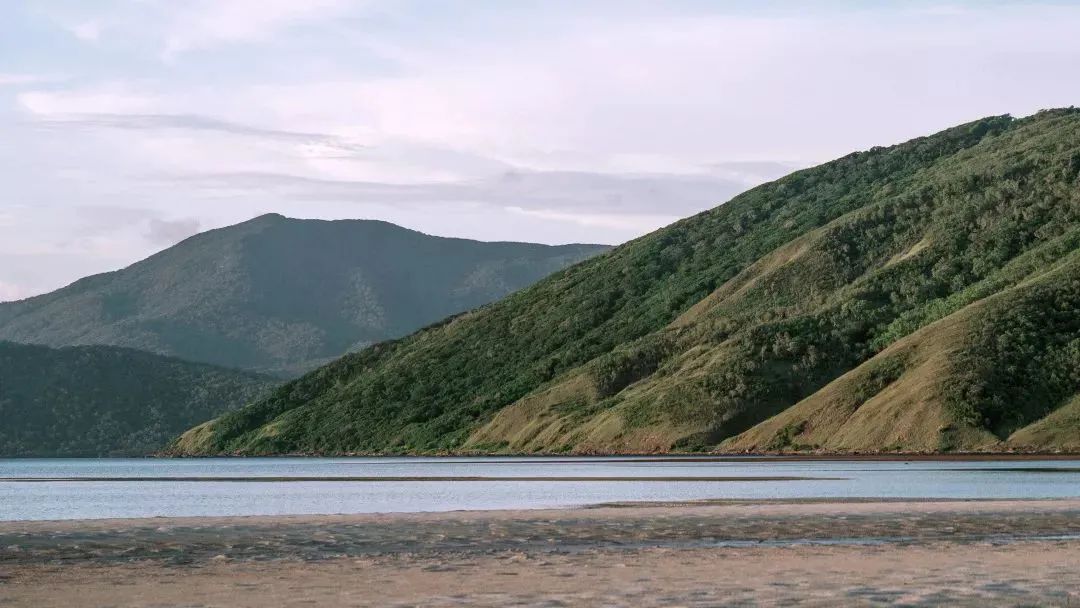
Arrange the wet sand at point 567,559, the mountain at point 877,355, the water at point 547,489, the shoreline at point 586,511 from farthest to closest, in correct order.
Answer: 1. the mountain at point 877,355
2. the water at point 547,489
3. the shoreline at point 586,511
4. the wet sand at point 567,559

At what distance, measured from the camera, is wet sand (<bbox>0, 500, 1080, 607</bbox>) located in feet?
79.9

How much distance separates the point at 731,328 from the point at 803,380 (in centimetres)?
2503

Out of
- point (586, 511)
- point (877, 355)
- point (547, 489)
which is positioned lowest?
point (547, 489)

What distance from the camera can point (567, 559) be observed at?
31328mm

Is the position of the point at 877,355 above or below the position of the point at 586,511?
above

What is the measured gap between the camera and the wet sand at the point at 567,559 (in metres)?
24.3

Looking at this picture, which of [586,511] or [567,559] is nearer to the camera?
[567,559]

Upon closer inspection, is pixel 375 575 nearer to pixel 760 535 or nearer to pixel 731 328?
pixel 760 535

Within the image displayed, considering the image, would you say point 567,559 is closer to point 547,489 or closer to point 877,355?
point 547,489

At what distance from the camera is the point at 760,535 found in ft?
124

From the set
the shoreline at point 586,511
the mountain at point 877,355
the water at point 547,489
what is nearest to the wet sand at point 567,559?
the shoreline at point 586,511

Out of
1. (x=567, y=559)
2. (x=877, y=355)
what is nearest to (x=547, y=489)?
(x=567, y=559)

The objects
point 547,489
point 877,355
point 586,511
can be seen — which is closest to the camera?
point 586,511

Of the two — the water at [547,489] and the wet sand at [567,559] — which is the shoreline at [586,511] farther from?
the water at [547,489]
